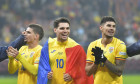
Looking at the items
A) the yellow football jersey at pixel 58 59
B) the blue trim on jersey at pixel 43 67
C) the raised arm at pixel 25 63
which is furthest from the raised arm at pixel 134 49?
the raised arm at pixel 25 63

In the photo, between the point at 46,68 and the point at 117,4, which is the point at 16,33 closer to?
the point at 117,4

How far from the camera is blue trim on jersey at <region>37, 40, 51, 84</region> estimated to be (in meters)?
4.98

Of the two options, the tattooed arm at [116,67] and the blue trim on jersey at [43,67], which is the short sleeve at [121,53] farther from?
the blue trim on jersey at [43,67]

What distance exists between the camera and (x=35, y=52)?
561 cm

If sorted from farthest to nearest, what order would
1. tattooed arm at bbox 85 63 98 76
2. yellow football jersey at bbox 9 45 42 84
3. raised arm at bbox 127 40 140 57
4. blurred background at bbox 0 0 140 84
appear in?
blurred background at bbox 0 0 140 84
yellow football jersey at bbox 9 45 42 84
tattooed arm at bbox 85 63 98 76
raised arm at bbox 127 40 140 57

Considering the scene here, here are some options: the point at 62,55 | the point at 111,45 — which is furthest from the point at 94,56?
the point at 62,55

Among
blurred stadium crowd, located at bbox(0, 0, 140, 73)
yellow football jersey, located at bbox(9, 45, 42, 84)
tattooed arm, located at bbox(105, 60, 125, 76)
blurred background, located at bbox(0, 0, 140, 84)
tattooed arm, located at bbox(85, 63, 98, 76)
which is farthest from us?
blurred stadium crowd, located at bbox(0, 0, 140, 73)

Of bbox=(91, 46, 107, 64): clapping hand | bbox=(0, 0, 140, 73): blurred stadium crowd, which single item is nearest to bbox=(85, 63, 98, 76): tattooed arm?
bbox=(91, 46, 107, 64): clapping hand

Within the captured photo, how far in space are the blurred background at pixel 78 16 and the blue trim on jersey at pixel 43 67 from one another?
10.8 meters

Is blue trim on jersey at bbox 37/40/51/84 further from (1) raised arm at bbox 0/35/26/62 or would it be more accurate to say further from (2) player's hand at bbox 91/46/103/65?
(2) player's hand at bbox 91/46/103/65

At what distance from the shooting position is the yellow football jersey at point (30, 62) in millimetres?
5434

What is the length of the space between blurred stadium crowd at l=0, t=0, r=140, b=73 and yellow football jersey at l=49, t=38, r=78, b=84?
37.0ft

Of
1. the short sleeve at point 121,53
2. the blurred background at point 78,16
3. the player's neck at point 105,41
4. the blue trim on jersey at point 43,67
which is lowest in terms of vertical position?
the blue trim on jersey at point 43,67

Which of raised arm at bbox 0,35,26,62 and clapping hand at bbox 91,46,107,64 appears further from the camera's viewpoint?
raised arm at bbox 0,35,26,62
